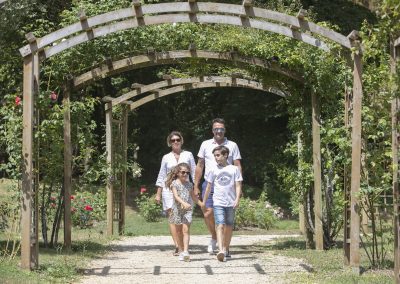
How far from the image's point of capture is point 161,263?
31.6ft

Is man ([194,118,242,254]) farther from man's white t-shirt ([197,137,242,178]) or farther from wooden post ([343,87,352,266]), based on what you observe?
wooden post ([343,87,352,266])

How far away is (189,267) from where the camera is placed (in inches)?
361

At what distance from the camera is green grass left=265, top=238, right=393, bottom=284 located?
25.1 ft

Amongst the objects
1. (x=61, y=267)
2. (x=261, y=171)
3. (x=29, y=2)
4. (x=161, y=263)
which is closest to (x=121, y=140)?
(x=29, y=2)

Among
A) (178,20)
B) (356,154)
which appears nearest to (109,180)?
(178,20)

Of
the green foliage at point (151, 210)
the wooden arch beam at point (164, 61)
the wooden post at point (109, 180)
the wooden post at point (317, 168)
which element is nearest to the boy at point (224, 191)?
the wooden post at point (317, 168)

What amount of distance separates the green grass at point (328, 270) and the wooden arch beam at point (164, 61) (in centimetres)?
241

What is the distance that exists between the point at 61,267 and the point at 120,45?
13.4 feet

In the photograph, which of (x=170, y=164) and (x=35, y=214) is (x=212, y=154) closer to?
(x=170, y=164)

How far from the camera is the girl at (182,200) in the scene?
976cm

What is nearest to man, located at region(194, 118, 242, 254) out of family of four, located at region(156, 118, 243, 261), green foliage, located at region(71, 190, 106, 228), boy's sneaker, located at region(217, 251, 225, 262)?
family of four, located at region(156, 118, 243, 261)

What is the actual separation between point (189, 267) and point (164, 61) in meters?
3.67

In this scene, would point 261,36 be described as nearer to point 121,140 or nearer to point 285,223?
point 121,140

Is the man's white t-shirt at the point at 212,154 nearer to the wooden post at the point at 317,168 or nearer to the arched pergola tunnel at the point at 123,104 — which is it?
the wooden post at the point at 317,168
